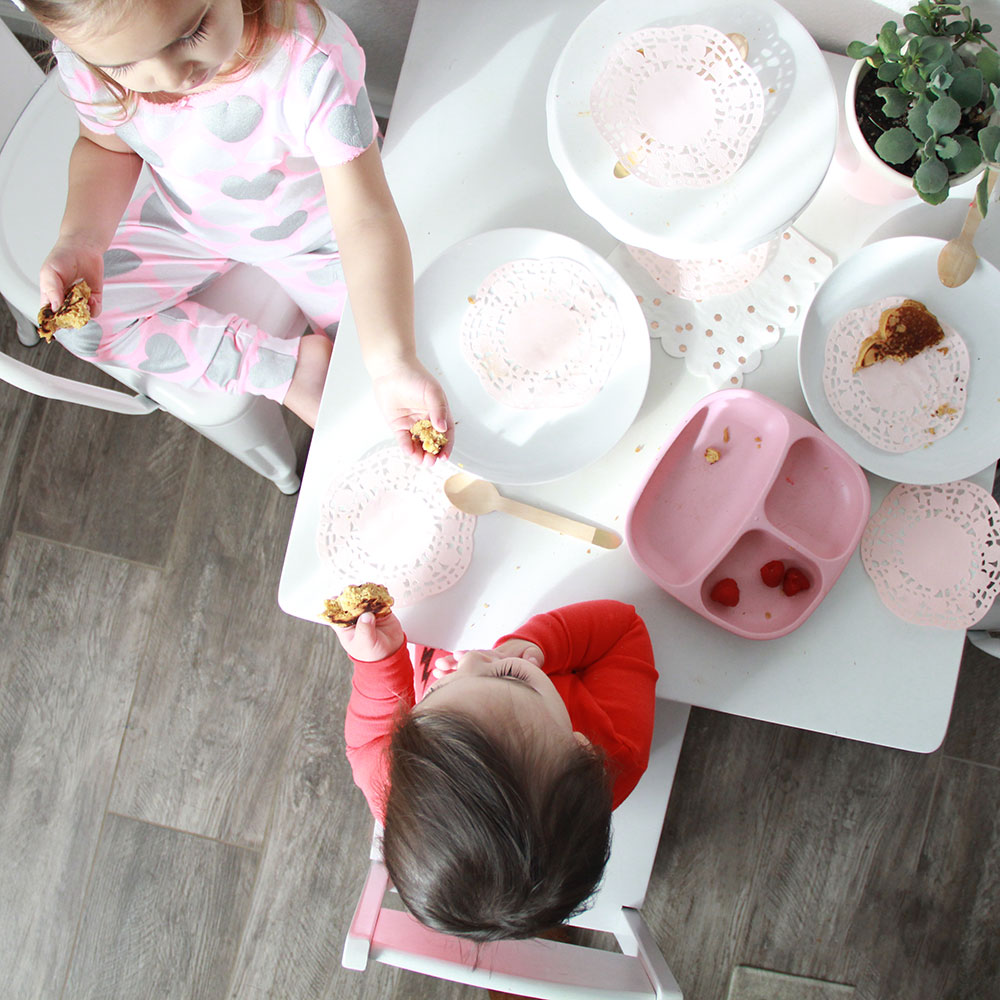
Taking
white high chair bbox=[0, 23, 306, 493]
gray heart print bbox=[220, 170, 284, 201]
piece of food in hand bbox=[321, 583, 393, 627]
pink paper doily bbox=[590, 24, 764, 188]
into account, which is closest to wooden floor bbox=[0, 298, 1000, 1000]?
white high chair bbox=[0, 23, 306, 493]

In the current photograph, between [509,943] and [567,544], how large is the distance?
45cm

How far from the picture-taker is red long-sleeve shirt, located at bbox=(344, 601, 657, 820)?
30.3 inches

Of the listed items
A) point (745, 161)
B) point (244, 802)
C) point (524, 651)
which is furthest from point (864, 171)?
point (244, 802)

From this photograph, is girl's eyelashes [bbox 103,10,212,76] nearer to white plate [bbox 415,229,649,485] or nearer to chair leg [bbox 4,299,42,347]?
white plate [bbox 415,229,649,485]

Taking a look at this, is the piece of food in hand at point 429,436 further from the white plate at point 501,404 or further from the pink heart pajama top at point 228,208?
the pink heart pajama top at point 228,208

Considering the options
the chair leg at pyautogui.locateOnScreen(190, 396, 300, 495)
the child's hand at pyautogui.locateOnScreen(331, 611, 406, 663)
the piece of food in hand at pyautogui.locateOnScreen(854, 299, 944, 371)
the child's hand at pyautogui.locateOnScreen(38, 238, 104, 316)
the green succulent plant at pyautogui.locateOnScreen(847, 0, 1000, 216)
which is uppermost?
the green succulent plant at pyautogui.locateOnScreen(847, 0, 1000, 216)

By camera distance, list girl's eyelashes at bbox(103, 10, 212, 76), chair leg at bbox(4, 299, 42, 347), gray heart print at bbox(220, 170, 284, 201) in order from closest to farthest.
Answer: girl's eyelashes at bbox(103, 10, 212, 76), gray heart print at bbox(220, 170, 284, 201), chair leg at bbox(4, 299, 42, 347)

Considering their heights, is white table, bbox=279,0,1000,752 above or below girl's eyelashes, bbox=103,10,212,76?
below

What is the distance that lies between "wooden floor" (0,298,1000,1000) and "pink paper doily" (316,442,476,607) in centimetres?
68

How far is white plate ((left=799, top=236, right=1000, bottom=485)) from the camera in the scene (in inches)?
29.8

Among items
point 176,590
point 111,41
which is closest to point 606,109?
point 111,41

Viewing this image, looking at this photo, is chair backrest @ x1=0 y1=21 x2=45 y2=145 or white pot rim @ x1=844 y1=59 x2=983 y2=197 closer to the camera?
white pot rim @ x1=844 y1=59 x2=983 y2=197

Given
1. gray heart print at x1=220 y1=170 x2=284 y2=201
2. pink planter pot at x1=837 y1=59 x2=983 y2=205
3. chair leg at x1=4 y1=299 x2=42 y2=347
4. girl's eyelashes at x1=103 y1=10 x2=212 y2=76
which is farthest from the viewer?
chair leg at x1=4 y1=299 x2=42 y2=347

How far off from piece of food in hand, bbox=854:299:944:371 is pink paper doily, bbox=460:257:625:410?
26 cm
